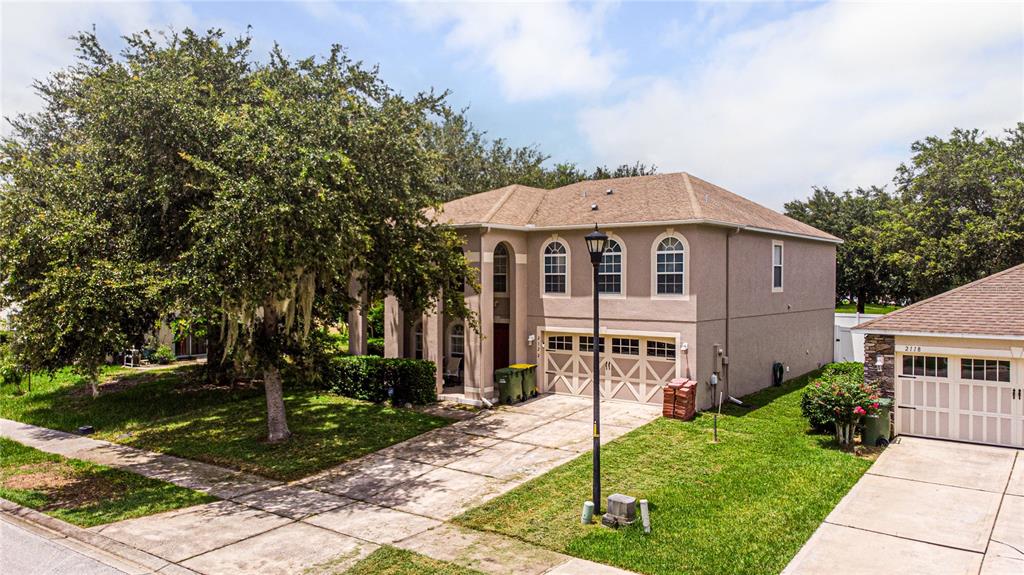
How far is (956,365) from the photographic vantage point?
12930 mm

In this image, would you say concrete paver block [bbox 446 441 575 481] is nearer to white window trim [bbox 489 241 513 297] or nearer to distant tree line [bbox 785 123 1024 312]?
white window trim [bbox 489 241 513 297]

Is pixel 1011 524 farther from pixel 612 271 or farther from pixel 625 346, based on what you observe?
pixel 612 271

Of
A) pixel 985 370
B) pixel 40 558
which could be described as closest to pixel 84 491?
pixel 40 558

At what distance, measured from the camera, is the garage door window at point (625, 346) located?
17859 millimetres

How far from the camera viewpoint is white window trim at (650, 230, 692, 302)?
55.0ft

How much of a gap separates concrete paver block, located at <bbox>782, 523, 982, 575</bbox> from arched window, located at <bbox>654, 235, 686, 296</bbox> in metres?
8.84

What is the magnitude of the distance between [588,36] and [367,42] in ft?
19.0

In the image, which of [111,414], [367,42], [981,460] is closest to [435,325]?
[367,42]

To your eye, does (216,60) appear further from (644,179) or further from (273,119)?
(644,179)

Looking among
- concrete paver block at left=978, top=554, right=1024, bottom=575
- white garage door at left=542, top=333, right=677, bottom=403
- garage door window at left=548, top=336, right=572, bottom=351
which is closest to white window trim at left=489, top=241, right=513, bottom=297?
white garage door at left=542, top=333, right=677, bottom=403

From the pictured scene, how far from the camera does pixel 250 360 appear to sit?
14.2 metres

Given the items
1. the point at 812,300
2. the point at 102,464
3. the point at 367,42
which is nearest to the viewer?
the point at 102,464

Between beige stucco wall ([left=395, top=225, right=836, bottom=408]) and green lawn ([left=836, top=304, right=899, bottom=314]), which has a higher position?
beige stucco wall ([left=395, top=225, right=836, bottom=408])

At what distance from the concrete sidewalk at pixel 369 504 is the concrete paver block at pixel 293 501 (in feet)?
0.06
